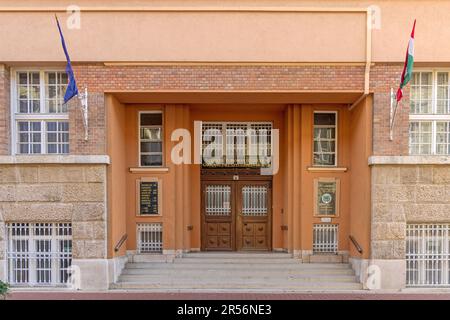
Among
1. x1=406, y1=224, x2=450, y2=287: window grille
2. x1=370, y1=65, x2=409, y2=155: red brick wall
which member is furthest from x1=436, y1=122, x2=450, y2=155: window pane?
x1=406, y1=224, x2=450, y2=287: window grille

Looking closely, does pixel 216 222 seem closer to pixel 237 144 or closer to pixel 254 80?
pixel 237 144

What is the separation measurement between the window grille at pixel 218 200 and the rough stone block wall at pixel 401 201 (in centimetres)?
405

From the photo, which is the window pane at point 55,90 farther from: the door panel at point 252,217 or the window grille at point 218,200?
the door panel at point 252,217

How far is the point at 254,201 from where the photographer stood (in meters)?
9.91

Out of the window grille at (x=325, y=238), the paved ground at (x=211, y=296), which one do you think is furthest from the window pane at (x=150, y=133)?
the window grille at (x=325, y=238)

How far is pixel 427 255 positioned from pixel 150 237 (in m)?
7.36

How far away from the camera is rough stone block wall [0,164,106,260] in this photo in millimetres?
8062

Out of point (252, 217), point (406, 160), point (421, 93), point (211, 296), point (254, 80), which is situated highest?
point (254, 80)

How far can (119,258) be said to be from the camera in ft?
28.2

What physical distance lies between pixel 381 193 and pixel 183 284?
5.45 metres

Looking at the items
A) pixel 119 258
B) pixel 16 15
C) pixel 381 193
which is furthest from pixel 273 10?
pixel 119 258

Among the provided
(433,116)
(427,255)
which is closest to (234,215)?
(427,255)

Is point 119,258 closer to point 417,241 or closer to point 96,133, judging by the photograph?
point 96,133

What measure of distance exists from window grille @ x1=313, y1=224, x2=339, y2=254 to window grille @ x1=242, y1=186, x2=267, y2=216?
163 centimetres
